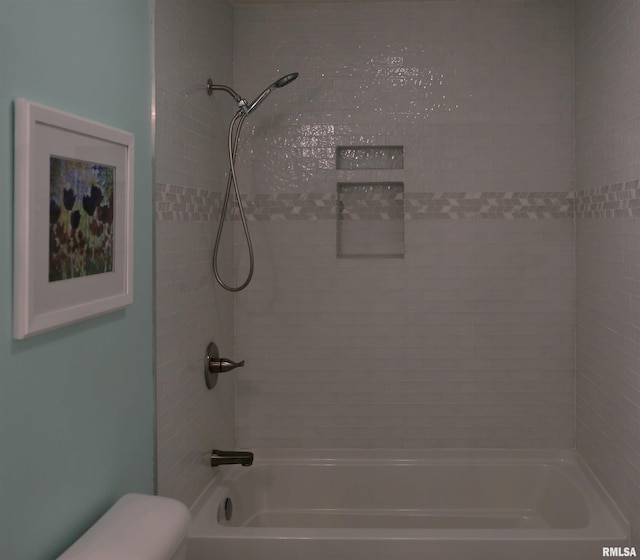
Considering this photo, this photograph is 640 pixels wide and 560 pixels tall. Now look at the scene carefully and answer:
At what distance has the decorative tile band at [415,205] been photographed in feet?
10.1

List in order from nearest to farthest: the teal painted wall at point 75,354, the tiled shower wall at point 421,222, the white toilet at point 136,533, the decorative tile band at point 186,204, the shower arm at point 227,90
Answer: the teal painted wall at point 75,354 → the white toilet at point 136,533 → the decorative tile band at point 186,204 → the shower arm at point 227,90 → the tiled shower wall at point 421,222

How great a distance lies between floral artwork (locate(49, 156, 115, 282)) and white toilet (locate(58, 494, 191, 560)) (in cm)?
57

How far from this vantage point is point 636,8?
224 centimetres

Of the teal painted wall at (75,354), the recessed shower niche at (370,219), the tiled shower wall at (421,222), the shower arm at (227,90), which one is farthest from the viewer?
the recessed shower niche at (370,219)

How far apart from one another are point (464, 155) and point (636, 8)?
38.6 inches

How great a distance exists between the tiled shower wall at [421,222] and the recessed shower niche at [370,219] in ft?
0.08

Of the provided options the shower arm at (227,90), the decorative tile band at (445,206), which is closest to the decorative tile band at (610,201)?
the decorative tile band at (445,206)

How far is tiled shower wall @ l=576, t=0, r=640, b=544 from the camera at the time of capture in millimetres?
2295

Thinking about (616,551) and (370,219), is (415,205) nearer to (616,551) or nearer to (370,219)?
(370,219)

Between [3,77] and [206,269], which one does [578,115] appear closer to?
[206,269]

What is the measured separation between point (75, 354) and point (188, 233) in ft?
3.11

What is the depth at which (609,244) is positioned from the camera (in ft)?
8.45

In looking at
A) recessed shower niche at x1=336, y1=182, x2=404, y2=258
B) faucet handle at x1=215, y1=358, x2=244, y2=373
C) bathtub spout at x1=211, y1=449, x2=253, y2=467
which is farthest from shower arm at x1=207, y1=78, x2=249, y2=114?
bathtub spout at x1=211, y1=449, x2=253, y2=467

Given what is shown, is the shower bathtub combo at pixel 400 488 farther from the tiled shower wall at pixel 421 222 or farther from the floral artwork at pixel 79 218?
the floral artwork at pixel 79 218
